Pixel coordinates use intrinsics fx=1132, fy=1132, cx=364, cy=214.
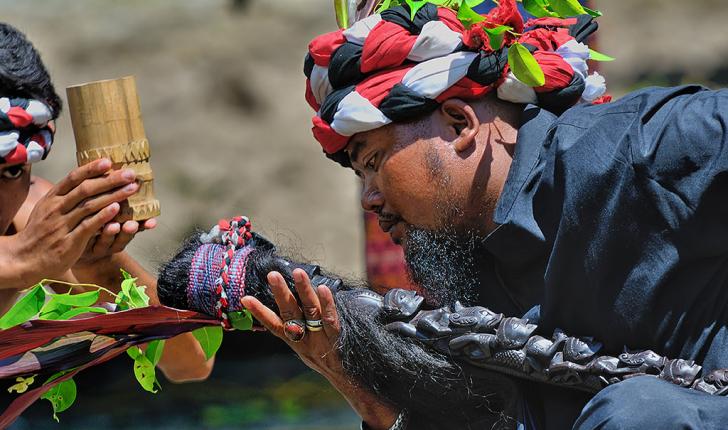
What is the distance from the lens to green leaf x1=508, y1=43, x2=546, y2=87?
2.56m

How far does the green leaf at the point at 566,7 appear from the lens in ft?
8.44

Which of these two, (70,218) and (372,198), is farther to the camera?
(70,218)

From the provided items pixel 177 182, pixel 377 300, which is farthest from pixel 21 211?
pixel 177 182

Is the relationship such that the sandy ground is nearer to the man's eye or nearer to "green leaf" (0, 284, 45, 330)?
the man's eye

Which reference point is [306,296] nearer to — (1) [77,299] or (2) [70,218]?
(1) [77,299]

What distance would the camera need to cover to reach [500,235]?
2490mm

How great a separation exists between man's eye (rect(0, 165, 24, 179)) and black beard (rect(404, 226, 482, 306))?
4.94 feet

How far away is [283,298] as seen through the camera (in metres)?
2.55

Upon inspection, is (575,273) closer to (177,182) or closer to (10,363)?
(10,363)

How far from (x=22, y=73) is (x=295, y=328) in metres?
1.56

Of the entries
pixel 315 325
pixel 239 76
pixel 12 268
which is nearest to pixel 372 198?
pixel 315 325

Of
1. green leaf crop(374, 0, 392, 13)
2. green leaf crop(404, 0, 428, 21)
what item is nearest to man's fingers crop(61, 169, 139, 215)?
green leaf crop(374, 0, 392, 13)

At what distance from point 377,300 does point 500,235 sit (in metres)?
0.35

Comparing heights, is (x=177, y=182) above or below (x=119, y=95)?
below
